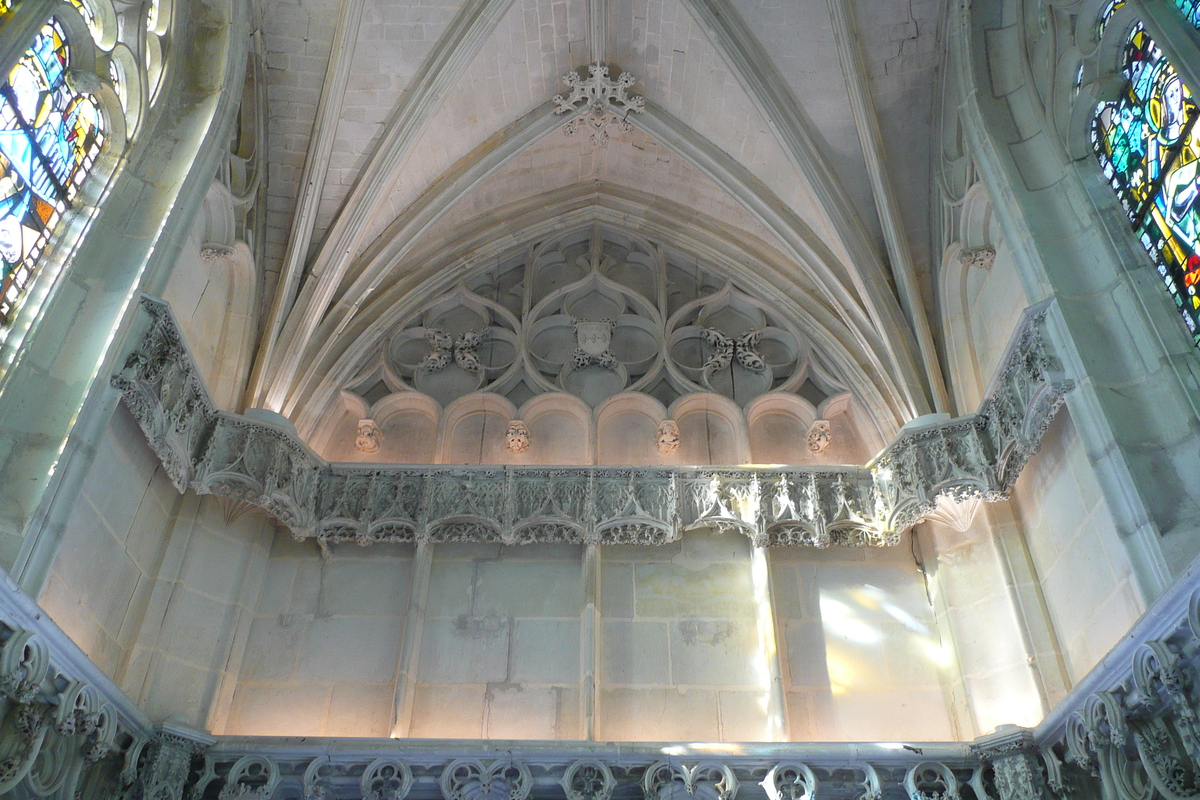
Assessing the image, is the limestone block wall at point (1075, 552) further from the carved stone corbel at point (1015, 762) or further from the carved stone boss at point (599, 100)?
the carved stone boss at point (599, 100)

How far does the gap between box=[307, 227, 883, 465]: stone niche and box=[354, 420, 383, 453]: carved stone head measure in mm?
49

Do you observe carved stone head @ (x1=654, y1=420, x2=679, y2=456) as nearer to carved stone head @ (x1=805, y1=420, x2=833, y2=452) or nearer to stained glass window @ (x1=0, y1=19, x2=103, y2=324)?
carved stone head @ (x1=805, y1=420, x2=833, y2=452)

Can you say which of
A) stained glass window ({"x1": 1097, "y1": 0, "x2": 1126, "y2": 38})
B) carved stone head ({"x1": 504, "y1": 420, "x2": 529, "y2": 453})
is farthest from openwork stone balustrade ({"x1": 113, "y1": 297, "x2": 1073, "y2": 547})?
stained glass window ({"x1": 1097, "y1": 0, "x2": 1126, "y2": 38})

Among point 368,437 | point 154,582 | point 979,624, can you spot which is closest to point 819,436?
point 979,624

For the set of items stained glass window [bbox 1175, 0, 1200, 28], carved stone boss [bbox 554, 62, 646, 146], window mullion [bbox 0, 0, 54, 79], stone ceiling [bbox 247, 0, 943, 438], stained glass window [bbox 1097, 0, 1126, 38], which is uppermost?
carved stone boss [bbox 554, 62, 646, 146]

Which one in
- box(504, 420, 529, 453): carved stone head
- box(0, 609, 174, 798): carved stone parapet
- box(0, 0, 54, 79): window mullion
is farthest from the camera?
box(504, 420, 529, 453): carved stone head

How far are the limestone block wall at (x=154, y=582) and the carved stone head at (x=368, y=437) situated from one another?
1.43 meters

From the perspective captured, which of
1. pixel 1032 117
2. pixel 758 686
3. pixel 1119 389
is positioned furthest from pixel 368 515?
pixel 1032 117

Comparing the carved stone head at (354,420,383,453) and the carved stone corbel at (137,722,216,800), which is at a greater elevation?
the carved stone head at (354,420,383,453)

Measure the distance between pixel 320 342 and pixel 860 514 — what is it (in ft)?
17.9

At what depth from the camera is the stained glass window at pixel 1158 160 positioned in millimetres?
6301

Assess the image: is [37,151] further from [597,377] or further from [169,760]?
[597,377]

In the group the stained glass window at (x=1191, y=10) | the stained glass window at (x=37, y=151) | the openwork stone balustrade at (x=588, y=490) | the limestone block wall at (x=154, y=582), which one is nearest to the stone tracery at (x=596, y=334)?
the openwork stone balustrade at (x=588, y=490)

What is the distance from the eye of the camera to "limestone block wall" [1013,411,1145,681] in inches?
258
